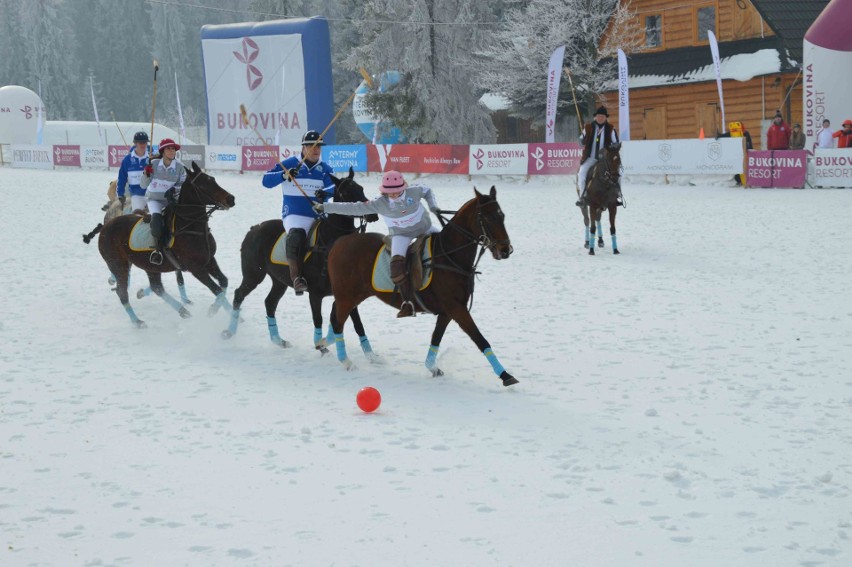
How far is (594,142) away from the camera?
17172 mm

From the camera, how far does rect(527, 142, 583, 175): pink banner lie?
3170 cm

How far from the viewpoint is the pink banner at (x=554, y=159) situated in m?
31.7

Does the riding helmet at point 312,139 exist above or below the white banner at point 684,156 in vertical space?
above

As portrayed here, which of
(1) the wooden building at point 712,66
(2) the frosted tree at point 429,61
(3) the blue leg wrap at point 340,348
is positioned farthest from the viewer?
(2) the frosted tree at point 429,61

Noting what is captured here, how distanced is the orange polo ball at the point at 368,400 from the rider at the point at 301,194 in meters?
2.39

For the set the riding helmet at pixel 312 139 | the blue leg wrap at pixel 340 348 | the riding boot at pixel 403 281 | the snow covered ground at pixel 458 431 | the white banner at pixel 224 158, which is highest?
the white banner at pixel 224 158

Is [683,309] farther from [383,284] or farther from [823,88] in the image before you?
[823,88]

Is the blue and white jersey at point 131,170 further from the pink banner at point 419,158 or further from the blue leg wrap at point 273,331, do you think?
the pink banner at point 419,158

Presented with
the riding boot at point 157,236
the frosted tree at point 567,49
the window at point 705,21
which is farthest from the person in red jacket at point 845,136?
the riding boot at point 157,236

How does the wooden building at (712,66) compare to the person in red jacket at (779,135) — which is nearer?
the person in red jacket at (779,135)

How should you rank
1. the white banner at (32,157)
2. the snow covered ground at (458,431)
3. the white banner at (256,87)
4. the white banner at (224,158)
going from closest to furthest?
1. the snow covered ground at (458,431)
2. the white banner at (224,158)
3. the white banner at (256,87)
4. the white banner at (32,157)

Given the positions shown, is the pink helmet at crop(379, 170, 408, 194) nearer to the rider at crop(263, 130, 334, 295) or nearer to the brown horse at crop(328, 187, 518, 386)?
the brown horse at crop(328, 187, 518, 386)

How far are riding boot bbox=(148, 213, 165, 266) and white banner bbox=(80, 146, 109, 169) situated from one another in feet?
108

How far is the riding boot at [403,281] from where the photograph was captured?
9.16 m
